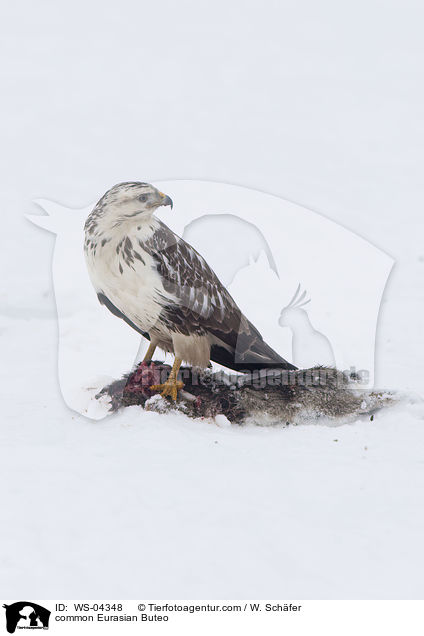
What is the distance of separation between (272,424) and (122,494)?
1782 millimetres

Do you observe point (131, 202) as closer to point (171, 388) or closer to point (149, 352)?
point (149, 352)

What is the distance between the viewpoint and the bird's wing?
6262mm

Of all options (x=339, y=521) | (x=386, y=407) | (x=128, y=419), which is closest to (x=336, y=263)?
(x=386, y=407)

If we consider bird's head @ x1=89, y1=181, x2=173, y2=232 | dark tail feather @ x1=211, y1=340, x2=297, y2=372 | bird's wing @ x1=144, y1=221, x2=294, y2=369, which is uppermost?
bird's head @ x1=89, y1=181, x2=173, y2=232

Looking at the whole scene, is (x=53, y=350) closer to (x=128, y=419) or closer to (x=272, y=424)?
(x=128, y=419)

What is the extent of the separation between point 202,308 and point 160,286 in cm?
44

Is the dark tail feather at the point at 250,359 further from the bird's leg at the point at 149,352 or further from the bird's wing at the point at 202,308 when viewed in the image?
the bird's leg at the point at 149,352

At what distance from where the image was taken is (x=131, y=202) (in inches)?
242

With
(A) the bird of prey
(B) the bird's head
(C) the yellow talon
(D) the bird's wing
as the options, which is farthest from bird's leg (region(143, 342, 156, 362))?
(B) the bird's head

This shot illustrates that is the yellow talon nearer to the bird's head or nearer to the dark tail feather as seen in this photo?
the dark tail feather
